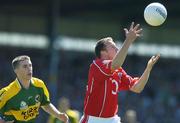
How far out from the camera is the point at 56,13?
2772 centimetres

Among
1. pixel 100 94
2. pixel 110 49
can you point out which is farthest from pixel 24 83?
pixel 110 49

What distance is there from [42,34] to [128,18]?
170 inches

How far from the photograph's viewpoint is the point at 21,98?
9992 millimetres

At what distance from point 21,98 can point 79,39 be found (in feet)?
86.8

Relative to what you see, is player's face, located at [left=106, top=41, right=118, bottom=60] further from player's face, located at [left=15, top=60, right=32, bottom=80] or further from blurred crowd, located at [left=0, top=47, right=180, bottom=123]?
blurred crowd, located at [left=0, top=47, right=180, bottom=123]

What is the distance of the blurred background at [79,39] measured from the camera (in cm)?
2833

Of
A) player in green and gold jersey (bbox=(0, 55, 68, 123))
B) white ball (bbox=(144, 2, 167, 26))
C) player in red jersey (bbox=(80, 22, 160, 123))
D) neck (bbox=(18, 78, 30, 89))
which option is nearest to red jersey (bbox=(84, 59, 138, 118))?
player in red jersey (bbox=(80, 22, 160, 123))

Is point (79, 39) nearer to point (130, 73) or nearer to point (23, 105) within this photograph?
point (130, 73)

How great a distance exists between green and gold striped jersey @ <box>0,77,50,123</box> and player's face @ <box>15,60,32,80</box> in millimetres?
124

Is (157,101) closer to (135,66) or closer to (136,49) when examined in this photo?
(135,66)

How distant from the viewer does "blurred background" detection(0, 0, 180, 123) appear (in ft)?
92.9

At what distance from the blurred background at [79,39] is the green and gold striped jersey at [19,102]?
1635 cm

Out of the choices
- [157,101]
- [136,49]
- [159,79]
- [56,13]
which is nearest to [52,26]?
[56,13]

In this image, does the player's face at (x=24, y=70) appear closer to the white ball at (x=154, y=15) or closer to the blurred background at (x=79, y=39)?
the white ball at (x=154, y=15)
